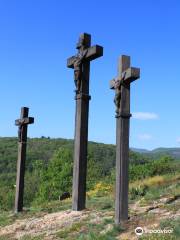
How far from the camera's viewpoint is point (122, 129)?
34.0ft

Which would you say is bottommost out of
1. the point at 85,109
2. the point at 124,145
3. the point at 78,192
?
the point at 78,192

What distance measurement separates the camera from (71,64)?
13.4m

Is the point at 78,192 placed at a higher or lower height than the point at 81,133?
lower

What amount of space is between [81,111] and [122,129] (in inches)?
94.2

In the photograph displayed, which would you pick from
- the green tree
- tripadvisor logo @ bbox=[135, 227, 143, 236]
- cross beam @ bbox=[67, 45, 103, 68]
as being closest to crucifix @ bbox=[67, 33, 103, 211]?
cross beam @ bbox=[67, 45, 103, 68]

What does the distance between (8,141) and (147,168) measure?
117m

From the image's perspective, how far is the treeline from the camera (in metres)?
51.6

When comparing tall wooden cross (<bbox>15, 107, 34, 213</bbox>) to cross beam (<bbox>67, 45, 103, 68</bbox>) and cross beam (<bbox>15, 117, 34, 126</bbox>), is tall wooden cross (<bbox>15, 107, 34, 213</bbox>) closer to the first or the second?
cross beam (<bbox>15, 117, 34, 126</bbox>)

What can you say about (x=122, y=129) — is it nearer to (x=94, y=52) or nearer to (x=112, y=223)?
(x=112, y=223)

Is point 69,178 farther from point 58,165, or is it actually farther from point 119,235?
point 119,235

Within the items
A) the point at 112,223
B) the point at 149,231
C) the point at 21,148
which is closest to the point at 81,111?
the point at 112,223

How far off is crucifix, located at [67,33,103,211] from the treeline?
1737cm

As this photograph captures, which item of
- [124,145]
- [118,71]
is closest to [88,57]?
[118,71]

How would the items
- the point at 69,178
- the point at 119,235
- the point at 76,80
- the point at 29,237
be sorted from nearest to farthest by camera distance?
the point at 119,235 < the point at 29,237 < the point at 76,80 < the point at 69,178
